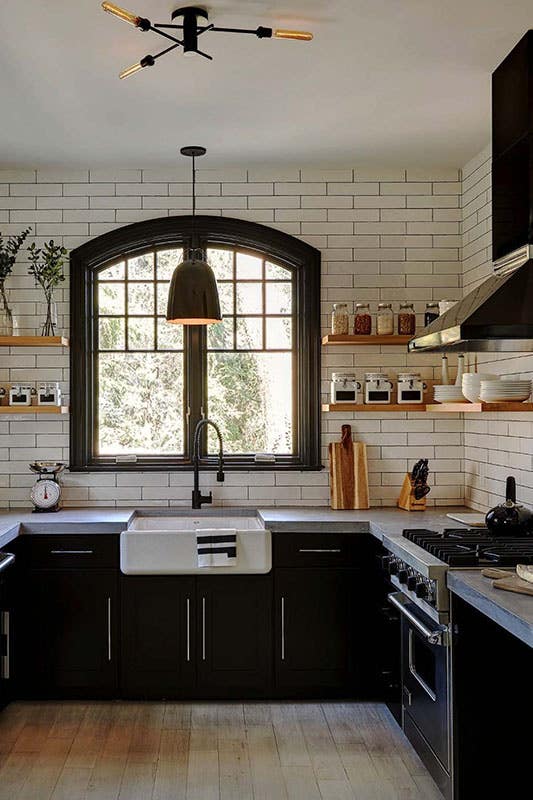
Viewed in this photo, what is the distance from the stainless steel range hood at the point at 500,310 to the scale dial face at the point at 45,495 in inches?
101

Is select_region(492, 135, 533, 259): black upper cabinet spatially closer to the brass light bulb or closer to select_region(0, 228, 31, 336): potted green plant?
the brass light bulb

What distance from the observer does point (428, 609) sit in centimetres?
353

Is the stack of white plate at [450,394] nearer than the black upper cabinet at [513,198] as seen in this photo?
No

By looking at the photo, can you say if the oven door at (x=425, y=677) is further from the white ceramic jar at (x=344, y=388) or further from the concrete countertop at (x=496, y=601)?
the white ceramic jar at (x=344, y=388)

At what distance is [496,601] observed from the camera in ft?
9.30

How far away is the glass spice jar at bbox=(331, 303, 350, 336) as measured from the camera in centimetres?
523

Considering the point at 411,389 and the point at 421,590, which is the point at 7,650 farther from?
the point at 411,389

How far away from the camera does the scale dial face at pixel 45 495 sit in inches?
201

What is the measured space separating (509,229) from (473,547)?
132cm

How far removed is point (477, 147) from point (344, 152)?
29.5 inches

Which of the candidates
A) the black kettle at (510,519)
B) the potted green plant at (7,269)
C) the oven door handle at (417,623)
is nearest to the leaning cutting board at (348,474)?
the oven door handle at (417,623)

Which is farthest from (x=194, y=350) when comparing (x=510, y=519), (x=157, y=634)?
(x=510, y=519)

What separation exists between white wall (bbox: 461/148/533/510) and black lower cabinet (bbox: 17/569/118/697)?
2.15 metres

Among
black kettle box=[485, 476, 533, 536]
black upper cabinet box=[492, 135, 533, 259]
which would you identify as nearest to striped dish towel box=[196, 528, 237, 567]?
black kettle box=[485, 476, 533, 536]
